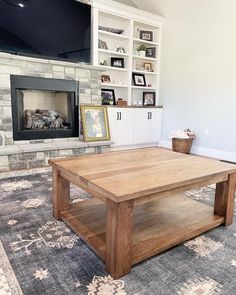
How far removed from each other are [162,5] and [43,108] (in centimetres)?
296

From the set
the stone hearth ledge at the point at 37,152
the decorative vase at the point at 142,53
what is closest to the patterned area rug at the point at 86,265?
the stone hearth ledge at the point at 37,152

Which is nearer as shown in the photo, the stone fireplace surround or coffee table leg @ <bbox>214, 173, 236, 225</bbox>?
coffee table leg @ <bbox>214, 173, 236, 225</bbox>

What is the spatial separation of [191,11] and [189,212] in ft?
12.3

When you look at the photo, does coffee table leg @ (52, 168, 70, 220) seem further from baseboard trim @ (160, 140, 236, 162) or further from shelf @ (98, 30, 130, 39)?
shelf @ (98, 30, 130, 39)

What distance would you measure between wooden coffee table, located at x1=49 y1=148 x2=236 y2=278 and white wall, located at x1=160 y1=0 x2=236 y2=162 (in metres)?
2.27

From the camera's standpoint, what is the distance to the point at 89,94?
13.0ft

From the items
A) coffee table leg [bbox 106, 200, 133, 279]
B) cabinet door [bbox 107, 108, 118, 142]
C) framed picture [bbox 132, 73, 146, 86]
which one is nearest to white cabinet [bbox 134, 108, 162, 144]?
cabinet door [bbox 107, 108, 118, 142]

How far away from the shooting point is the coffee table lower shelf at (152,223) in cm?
143

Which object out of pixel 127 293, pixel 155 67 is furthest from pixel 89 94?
pixel 127 293

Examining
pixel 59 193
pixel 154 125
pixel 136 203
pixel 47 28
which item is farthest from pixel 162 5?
pixel 136 203

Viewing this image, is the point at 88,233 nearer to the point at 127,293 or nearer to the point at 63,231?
the point at 63,231

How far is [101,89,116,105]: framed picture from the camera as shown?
14.7 feet

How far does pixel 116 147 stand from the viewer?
4.48 meters

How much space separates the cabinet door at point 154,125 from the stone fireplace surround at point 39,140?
1.19 m
